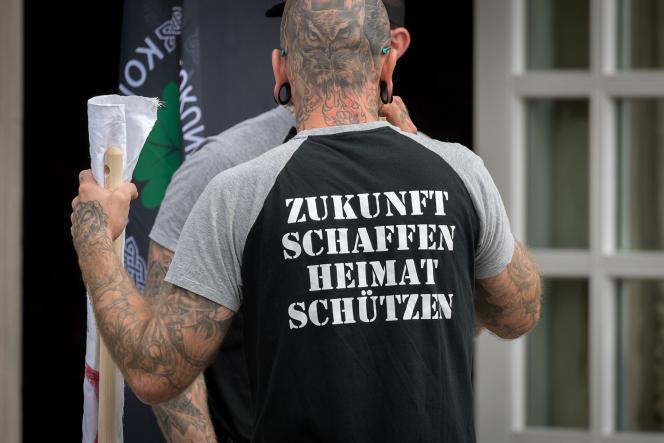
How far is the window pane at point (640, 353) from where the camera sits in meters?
3.67

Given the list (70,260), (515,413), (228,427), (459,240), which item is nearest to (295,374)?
(459,240)

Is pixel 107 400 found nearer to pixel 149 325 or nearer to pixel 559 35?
pixel 149 325

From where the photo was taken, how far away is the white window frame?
11.9 ft

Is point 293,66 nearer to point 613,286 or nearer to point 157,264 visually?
point 157,264

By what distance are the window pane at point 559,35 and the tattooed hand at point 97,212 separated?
6.10 feet

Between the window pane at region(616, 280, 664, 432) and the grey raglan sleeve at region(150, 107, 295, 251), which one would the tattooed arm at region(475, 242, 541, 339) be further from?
the window pane at region(616, 280, 664, 432)

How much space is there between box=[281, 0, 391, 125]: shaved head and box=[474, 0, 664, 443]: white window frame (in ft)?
5.14

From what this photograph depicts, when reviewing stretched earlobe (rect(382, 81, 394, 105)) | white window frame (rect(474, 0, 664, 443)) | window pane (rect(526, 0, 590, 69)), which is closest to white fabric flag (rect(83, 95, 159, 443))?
stretched earlobe (rect(382, 81, 394, 105))

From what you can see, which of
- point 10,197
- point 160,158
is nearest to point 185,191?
point 160,158

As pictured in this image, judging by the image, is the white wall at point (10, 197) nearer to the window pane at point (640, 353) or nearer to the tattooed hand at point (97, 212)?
the tattooed hand at point (97, 212)

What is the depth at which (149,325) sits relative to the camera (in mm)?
1979

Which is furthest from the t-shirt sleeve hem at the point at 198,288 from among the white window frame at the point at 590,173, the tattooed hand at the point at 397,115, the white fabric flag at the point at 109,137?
the white window frame at the point at 590,173

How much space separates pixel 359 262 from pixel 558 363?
1991mm

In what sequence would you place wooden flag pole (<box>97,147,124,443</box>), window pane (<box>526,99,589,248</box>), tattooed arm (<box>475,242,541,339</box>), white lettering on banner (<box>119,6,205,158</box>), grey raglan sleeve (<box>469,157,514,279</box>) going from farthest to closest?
window pane (<box>526,99,589,248</box>)
white lettering on banner (<box>119,6,205,158</box>)
wooden flag pole (<box>97,147,124,443</box>)
tattooed arm (<box>475,242,541,339</box>)
grey raglan sleeve (<box>469,157,514,279</box>)
